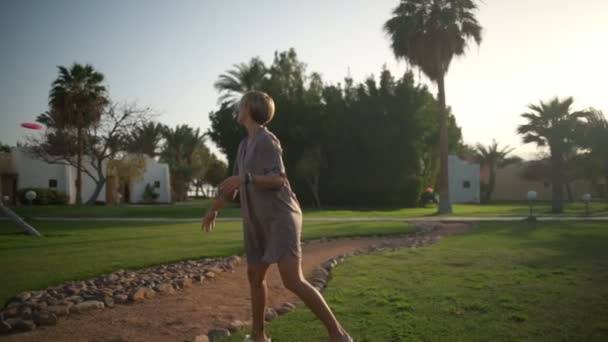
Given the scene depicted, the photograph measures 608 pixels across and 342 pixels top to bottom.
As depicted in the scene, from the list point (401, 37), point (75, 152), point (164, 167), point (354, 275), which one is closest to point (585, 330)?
point (354, 275)

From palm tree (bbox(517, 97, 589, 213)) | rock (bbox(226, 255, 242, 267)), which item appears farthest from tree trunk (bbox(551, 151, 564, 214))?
rock (bbox(226, 255, 242, 267))

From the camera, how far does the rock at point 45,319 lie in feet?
15.1

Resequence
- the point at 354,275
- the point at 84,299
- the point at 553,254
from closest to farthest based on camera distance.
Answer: the point at 84,299 < the point at 354,275 < the point at 553,254

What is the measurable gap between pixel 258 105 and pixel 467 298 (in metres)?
3.29

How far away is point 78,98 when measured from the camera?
30.9 m

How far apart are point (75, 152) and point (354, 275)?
32.9 meters

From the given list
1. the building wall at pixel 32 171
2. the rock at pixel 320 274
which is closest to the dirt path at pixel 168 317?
the rock at pixel 320 274

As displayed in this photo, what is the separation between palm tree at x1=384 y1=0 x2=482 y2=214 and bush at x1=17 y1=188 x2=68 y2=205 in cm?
2820

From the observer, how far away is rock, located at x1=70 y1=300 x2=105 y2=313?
5.05m

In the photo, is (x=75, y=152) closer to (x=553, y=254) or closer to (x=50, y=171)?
(x=50, y=171)

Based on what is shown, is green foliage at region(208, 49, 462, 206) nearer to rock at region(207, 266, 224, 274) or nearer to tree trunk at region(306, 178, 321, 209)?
tree trunk at region(306, 178, 321, 209)

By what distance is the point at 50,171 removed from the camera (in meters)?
38.5

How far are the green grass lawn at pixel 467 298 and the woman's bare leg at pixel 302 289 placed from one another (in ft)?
1.77

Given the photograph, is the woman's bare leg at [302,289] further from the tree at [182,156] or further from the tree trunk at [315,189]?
the tree at [182,156]
